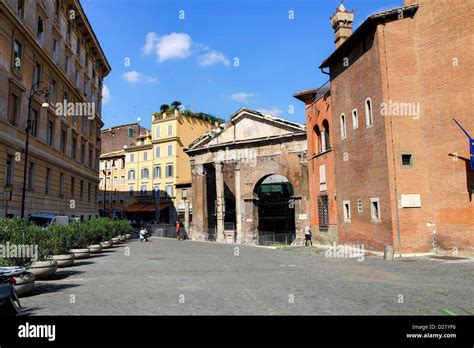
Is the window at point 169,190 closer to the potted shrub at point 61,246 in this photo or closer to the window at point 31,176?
the window at point 31,176

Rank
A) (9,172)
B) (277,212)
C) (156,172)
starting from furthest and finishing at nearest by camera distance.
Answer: (156,172), (277,212), (9,172)

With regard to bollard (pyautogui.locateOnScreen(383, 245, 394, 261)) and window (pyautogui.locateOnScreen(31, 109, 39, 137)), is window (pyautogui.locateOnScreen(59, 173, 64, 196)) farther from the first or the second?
bollard (pyautogui.locateOnScreen(383, 245, 394, 261))

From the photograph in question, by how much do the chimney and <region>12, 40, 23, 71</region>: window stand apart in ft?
64.3

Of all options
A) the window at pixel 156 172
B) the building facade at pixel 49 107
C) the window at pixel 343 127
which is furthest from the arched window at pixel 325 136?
the window at pixel 156 172

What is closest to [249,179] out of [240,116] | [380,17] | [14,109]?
[240,116]

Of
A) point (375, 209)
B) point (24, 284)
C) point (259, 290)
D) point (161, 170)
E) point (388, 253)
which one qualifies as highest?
point (161, 170)

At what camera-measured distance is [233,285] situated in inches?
413

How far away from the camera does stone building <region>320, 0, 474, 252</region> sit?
16.6 m

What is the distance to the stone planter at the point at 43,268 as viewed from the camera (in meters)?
10.7

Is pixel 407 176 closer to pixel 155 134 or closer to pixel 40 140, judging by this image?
pixel 40 140

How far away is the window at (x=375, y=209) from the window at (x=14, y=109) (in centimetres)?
1961

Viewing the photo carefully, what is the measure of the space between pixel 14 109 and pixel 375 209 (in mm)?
20148

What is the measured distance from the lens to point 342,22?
26.0 m

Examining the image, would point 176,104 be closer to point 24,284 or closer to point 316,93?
point 316,93
